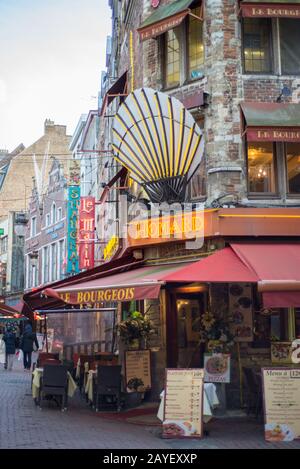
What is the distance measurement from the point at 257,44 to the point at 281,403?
768 centimetres

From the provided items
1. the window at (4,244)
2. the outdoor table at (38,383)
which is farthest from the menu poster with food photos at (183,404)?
the window at (4,244)

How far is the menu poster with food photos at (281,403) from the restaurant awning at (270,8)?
717 cm

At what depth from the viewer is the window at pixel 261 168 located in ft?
40.2

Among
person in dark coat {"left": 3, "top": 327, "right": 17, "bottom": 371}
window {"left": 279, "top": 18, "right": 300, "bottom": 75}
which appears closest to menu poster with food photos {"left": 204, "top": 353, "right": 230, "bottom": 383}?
window {"left": 279, "top": 18, "right": 300, "bottom": 75}

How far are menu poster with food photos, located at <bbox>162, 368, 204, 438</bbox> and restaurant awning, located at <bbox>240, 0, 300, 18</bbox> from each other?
288 inches

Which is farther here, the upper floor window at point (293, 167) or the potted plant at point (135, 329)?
the potted plant at point (135, 329)

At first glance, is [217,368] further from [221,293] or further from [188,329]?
[188,329]

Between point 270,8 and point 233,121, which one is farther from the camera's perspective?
point 233,121

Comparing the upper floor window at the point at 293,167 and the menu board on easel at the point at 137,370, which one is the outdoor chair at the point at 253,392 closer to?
the menu board on easel at the point at 137,370

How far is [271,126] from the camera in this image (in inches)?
454

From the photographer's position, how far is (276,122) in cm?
1159

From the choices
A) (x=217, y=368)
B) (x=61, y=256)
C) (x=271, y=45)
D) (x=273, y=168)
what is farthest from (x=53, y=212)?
(x=217, y=368)

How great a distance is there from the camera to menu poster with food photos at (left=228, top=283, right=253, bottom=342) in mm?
11523
